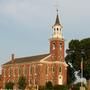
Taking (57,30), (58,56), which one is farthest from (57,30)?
(58,56)

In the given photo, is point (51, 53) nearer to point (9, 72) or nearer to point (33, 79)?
point (33, 79)

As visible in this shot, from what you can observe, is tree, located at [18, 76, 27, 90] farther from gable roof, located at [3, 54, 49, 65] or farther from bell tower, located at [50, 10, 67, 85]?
bell tower, located at [50, 10, 67, 85]

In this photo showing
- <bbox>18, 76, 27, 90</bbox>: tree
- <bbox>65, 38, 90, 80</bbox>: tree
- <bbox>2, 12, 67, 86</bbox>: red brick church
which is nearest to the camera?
<bbox>65, 38, 90, 80</bbox>: tree

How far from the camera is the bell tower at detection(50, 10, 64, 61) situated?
104 m

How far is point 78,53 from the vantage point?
335 feet

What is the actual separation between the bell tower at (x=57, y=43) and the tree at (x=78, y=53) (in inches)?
67.6

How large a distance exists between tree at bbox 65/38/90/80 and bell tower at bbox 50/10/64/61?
5.63 feet

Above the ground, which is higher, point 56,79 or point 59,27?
point 59,27

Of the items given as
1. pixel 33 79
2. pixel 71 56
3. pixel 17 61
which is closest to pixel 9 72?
pixel 17 61

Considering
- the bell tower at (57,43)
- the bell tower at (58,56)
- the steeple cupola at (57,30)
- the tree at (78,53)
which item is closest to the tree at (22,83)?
the bell tower at (58,56)

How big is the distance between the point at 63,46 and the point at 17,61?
54.8 feet

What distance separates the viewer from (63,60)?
104062 millimetres

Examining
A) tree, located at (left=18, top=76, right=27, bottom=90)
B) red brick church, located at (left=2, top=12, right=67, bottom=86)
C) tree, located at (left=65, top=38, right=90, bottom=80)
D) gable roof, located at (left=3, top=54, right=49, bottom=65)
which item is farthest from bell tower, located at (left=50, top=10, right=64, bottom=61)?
tree, located at (left=18, top=76, right=27, bottom=90)

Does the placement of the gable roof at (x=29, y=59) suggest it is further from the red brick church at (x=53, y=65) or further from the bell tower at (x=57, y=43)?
the bell tower at (x=57, y=43)
